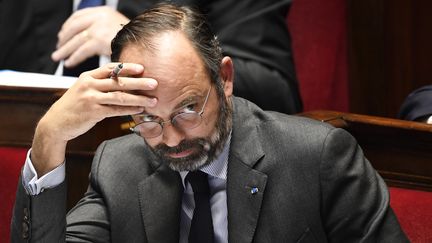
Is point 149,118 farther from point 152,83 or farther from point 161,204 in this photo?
point 161,204

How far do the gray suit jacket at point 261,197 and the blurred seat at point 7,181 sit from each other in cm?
30

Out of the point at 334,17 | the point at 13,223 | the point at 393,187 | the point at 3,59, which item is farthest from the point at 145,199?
the point at 334,17


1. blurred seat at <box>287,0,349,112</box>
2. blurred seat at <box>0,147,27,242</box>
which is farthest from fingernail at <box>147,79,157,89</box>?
blurred seat at <box>287,0,349,112</box>

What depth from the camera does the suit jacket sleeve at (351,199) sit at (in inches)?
59.2

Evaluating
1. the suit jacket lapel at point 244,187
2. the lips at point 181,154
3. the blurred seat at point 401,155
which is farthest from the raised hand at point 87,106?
the blurred seat at point 401,155

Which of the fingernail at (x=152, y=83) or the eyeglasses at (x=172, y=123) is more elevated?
the fingernail at (x=152, y=83)

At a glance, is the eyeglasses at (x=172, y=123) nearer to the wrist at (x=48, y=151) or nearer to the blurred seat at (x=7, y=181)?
the wrist at (x=48, y=151)

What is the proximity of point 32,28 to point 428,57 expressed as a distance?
3.35 ft

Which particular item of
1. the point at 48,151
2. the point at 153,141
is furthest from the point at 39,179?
the point at 153,141

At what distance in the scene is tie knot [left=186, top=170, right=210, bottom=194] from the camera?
1.58 m

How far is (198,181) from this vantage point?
1.58 meters

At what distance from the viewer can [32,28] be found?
91.4 inches

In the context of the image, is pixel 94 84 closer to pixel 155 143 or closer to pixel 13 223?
pixel 155 143

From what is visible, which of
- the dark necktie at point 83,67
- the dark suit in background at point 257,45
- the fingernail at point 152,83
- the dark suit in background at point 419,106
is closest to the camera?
the fingernail at point 152,83
